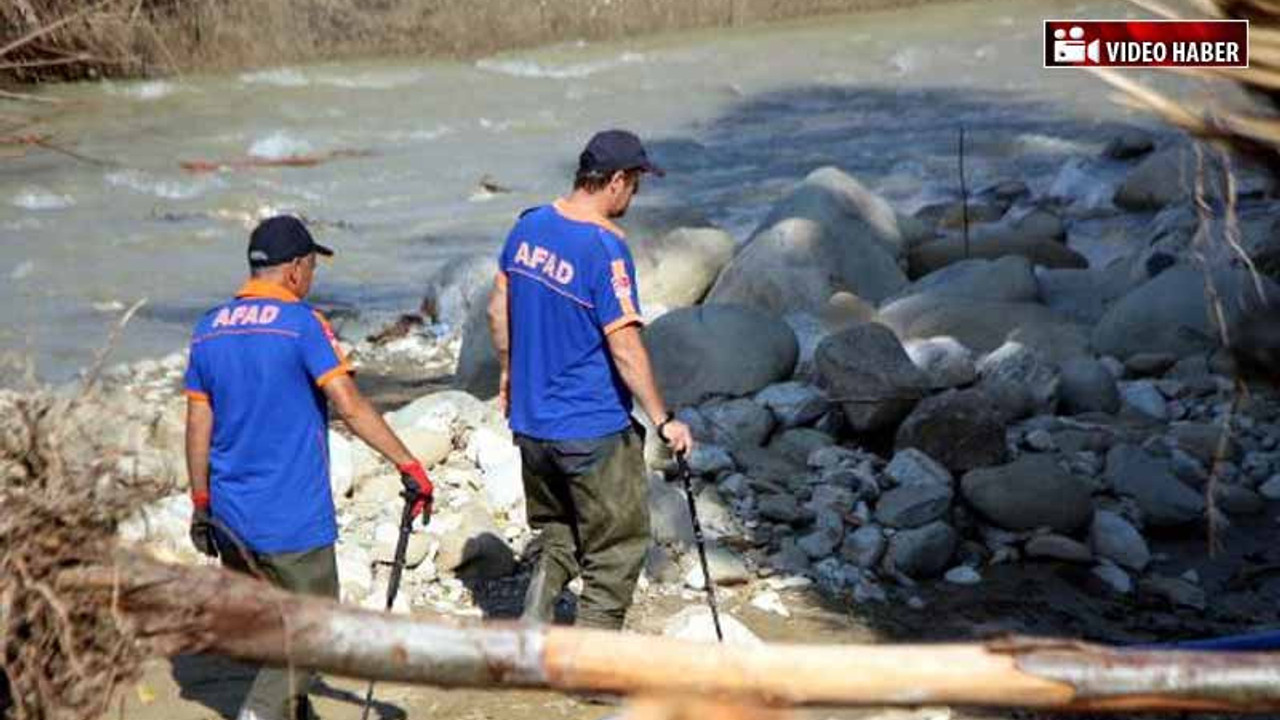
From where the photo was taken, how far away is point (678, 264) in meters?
14.3

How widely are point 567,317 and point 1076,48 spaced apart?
20.9 ft

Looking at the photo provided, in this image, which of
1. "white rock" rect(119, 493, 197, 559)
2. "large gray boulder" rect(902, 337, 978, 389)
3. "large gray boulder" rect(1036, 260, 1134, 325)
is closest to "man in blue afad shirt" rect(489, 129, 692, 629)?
"white rock" rect(119, 493, 197, 559)

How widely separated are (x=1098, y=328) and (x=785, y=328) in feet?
6.44

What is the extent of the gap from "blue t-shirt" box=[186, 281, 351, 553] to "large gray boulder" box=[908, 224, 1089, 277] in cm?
846

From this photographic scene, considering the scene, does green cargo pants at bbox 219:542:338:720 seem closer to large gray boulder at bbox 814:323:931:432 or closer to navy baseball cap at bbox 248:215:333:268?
navy baseball cap at bbox 248:215:333:268

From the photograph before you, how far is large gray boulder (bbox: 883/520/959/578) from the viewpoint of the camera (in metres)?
9.40

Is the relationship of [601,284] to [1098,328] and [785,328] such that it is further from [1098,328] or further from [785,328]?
[1098,328]

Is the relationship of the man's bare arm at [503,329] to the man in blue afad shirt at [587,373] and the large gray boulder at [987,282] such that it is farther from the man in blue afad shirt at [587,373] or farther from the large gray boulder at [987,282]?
the large gray boulder at [987,282]

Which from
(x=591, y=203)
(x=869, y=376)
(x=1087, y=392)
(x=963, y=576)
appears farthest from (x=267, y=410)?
(x=1087, y=392)

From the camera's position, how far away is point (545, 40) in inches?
1109

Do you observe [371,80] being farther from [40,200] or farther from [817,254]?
[817,254]

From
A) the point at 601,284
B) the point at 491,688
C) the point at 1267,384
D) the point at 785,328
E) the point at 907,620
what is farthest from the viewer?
the point at 785,328

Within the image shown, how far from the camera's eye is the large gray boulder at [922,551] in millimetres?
9398

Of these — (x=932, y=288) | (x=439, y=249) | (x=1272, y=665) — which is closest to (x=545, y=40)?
(x=439, y=249)
